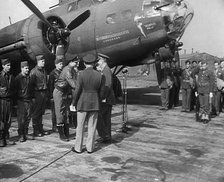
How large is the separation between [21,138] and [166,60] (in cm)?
733

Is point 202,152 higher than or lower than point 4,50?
lower

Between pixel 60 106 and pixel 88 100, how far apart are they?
4.37 feet

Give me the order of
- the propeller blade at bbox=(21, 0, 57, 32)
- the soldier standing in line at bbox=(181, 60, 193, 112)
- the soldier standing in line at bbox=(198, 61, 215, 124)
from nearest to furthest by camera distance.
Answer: the soldier standing in line at bbox=(198, 61, 215, 124)
the propeller blade at bbox=(21, 0, 57, 32)
the soldier standing in line at bbox=(181, 60, 193, 112)

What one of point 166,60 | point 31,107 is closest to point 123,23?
point 166,60

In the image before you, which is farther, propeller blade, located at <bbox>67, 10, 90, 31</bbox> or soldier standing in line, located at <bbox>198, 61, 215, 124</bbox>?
propeller blade, located at <bbox>67, 10, 90, 31</bbox>

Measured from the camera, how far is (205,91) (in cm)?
1039

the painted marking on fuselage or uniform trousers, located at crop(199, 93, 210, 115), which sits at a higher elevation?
the painted marking on fuselage

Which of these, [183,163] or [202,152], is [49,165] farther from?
[202,152]

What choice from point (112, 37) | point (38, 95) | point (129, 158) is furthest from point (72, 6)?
point (129, 158)

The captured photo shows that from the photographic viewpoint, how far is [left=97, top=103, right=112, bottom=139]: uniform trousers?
24.3 feet

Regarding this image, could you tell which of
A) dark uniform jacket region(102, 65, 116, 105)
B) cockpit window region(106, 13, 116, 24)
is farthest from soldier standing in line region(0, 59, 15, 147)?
cockpit window region(106, 13, 116, 24)

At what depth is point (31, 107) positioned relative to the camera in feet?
25.6

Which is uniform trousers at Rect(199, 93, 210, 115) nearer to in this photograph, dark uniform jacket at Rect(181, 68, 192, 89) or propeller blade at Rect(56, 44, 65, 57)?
dark uniform jacket at Rect(181, 68, 192, 89)

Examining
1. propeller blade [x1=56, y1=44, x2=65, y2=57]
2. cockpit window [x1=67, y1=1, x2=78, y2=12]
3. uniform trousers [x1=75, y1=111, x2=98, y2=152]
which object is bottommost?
uniform trousers [x1=75, y1=111, x2=98, y2=152]
